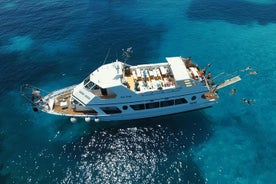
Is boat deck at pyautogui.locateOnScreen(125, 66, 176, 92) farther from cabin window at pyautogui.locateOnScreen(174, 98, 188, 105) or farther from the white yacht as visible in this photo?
cabin window at pyautogui.locateOnScreen(174, 98, 188, 105)

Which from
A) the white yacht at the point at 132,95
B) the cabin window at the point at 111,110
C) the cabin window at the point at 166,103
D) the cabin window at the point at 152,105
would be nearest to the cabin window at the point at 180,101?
the white yacht at the point at 132,95

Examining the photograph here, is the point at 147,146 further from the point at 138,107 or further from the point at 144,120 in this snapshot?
the point at 138,107

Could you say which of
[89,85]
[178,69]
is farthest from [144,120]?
[89,85]

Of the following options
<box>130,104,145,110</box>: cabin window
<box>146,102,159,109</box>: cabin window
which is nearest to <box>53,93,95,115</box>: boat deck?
<box>130,104,145,110</box>: cabin window

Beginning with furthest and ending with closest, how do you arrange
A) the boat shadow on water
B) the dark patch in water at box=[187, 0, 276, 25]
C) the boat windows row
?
the dark patch in water at box=[187, 0, 276, 25], the boat windows row, the boat shadow on water

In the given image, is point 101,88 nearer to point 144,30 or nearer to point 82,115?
point 82,115

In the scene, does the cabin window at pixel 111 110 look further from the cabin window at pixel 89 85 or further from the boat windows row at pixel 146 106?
the cabin window at pixel 89 85
